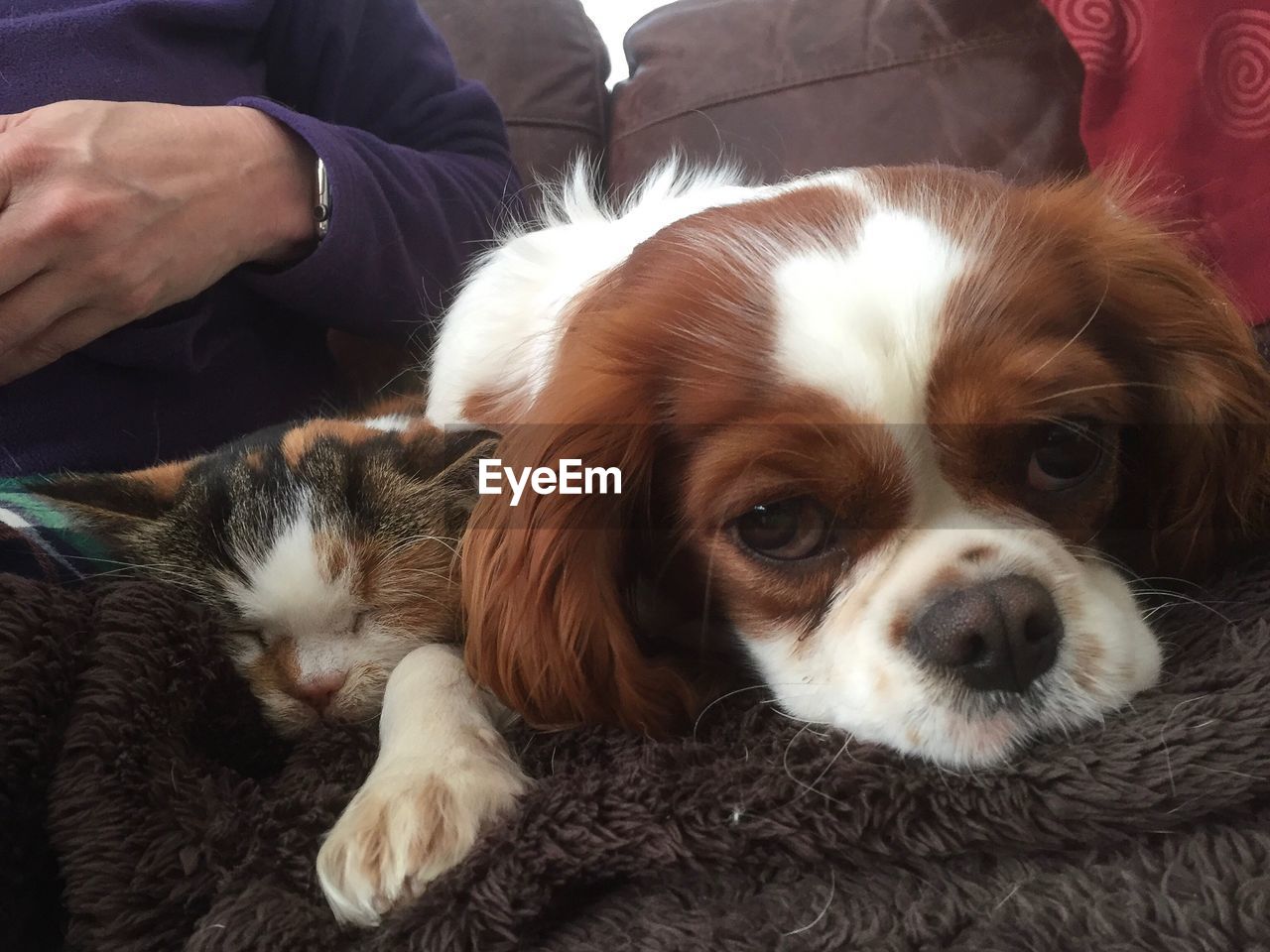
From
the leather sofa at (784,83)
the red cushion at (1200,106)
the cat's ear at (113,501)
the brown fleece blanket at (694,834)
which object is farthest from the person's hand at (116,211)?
the red cushion at (1200,106)

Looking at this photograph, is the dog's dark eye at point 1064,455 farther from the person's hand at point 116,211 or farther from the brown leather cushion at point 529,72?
the brown leather cushion at point 529,72

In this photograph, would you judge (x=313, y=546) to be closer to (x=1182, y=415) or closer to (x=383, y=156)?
(x=383, y=156)

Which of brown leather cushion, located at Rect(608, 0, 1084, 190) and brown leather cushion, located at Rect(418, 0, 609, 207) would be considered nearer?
brown leather cushion, located at Rect(608, 0, 1084, 190)

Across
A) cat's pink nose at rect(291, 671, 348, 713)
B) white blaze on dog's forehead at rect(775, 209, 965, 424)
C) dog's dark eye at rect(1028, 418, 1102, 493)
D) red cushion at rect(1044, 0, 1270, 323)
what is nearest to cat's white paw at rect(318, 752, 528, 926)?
cat's pink nose at rect(291, 671, 348, 713)

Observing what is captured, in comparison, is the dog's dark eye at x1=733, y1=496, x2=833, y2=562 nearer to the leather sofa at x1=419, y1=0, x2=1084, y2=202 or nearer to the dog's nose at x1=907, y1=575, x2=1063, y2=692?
the dog's nose at x1=907, y1=575, x2=1063, y2=692

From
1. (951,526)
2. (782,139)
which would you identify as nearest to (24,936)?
(951,526)

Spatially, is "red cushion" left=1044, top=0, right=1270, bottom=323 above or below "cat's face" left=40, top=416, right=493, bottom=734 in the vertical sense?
above
